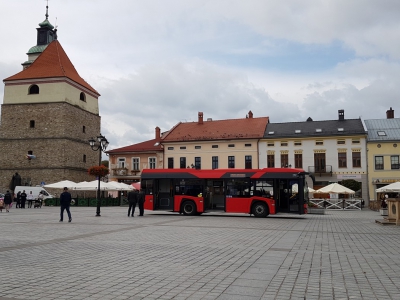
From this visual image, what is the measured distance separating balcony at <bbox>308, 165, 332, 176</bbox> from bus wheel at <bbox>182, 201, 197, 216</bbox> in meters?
28.2

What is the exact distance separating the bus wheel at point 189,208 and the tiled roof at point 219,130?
28901 millimetres

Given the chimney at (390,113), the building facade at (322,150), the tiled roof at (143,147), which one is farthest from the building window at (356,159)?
the tiled roof at (143,147)

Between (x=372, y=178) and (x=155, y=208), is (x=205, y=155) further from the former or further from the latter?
(x=155, y=208)

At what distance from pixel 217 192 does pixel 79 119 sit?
132 ft

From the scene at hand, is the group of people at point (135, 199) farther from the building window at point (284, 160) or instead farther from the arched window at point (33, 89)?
the arched window at point (33, 89)

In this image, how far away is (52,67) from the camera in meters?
60.4

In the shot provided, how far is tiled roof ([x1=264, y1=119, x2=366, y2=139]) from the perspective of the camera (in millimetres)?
51531

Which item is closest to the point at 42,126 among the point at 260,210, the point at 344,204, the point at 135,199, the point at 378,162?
the point at 135,199

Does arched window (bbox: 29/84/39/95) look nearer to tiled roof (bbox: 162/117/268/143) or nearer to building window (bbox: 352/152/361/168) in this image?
tiled roof (bbox: 162/117/268/143)

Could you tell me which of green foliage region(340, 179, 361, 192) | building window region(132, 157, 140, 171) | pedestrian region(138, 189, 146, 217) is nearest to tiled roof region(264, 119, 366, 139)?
green foliage region(340, 179, 361, 192)

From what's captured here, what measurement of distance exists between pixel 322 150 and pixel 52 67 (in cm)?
3954

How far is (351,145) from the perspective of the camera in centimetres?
5078

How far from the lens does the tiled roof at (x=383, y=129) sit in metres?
50.6

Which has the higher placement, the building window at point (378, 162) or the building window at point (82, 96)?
the building window at point (82, 96)
